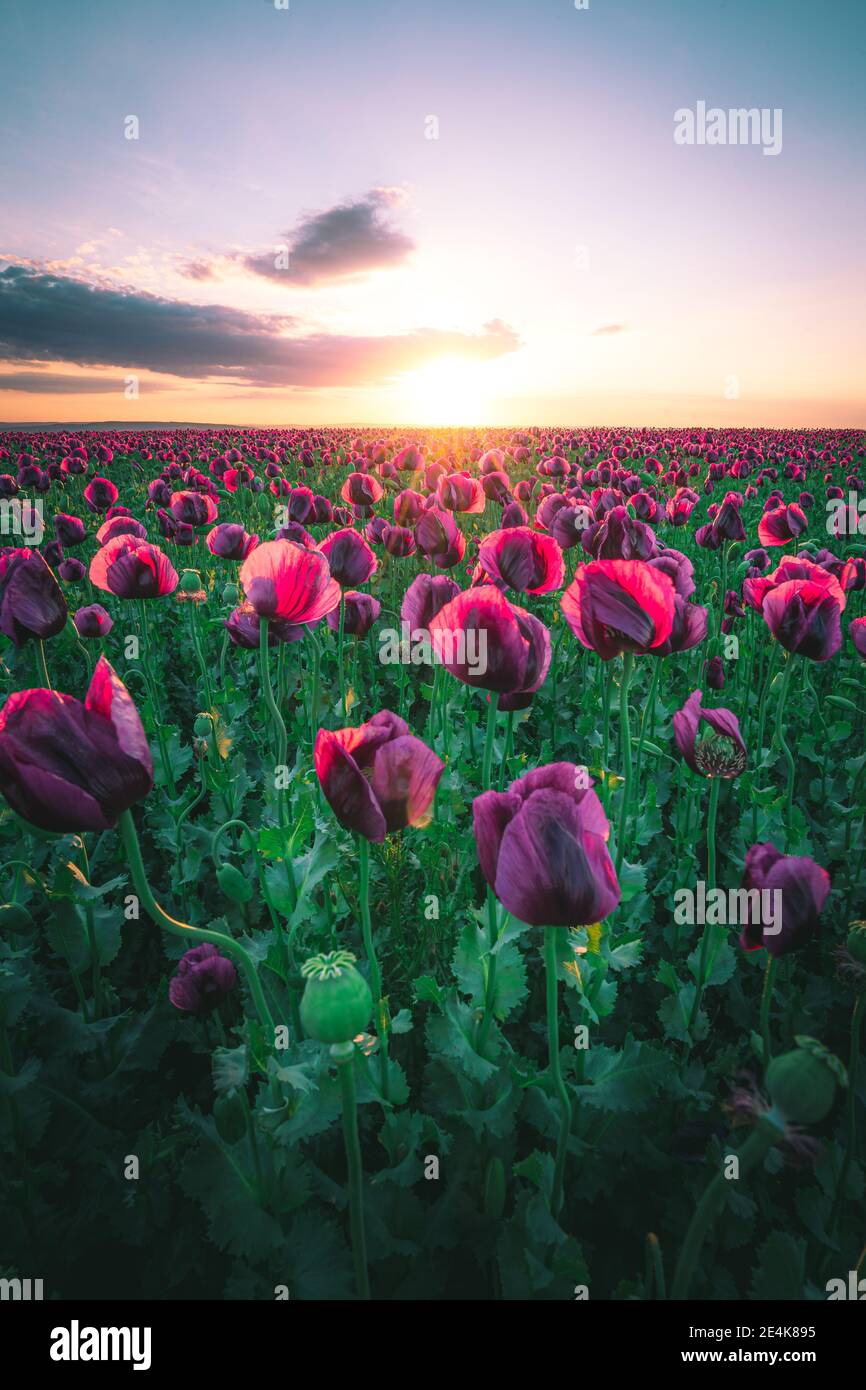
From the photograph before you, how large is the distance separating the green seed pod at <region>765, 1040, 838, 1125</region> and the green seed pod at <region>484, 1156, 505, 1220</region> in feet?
3.46

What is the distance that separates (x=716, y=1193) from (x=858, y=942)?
71 cm

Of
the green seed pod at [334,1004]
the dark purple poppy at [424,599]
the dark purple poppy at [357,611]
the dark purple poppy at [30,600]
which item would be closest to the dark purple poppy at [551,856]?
the green seed pod at [334,1004]

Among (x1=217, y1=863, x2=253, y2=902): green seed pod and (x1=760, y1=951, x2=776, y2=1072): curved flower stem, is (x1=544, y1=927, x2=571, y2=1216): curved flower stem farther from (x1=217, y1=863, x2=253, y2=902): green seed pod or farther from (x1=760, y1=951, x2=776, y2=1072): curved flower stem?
(x1=217, y1=863, x2=253, y2=902): green seed pod

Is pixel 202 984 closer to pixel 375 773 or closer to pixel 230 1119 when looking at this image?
pixel 230 1119

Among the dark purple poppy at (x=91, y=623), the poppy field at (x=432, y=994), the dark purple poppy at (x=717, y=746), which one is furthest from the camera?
the dark purple poppy at (x=91, y=623)

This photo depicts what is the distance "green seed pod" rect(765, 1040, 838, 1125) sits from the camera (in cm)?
89

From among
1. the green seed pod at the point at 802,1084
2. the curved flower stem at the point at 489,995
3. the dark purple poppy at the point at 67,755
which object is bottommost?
the curved flower stem at the point at 489,995

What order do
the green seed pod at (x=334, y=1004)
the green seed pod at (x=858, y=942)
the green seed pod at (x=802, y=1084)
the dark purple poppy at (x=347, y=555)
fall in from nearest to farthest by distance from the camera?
the green seed pod at (x=802, y=1084) → the green seed pod at (x=334, y=1004) → the green seed pod at (x=858, y=942) → the dark purple poppy at (x=347, y=555)

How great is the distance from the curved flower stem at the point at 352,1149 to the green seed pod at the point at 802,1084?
0.62 metres

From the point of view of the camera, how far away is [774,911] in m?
1.41

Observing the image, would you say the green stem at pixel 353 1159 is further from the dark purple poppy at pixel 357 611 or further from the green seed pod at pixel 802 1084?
the dark purple poppy at pixel 357 611

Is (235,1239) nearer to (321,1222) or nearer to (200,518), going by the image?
(321,1222)

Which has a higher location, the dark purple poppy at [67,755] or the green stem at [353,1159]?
the dark purple poppy at [67,755]

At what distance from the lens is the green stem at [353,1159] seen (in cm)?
115
